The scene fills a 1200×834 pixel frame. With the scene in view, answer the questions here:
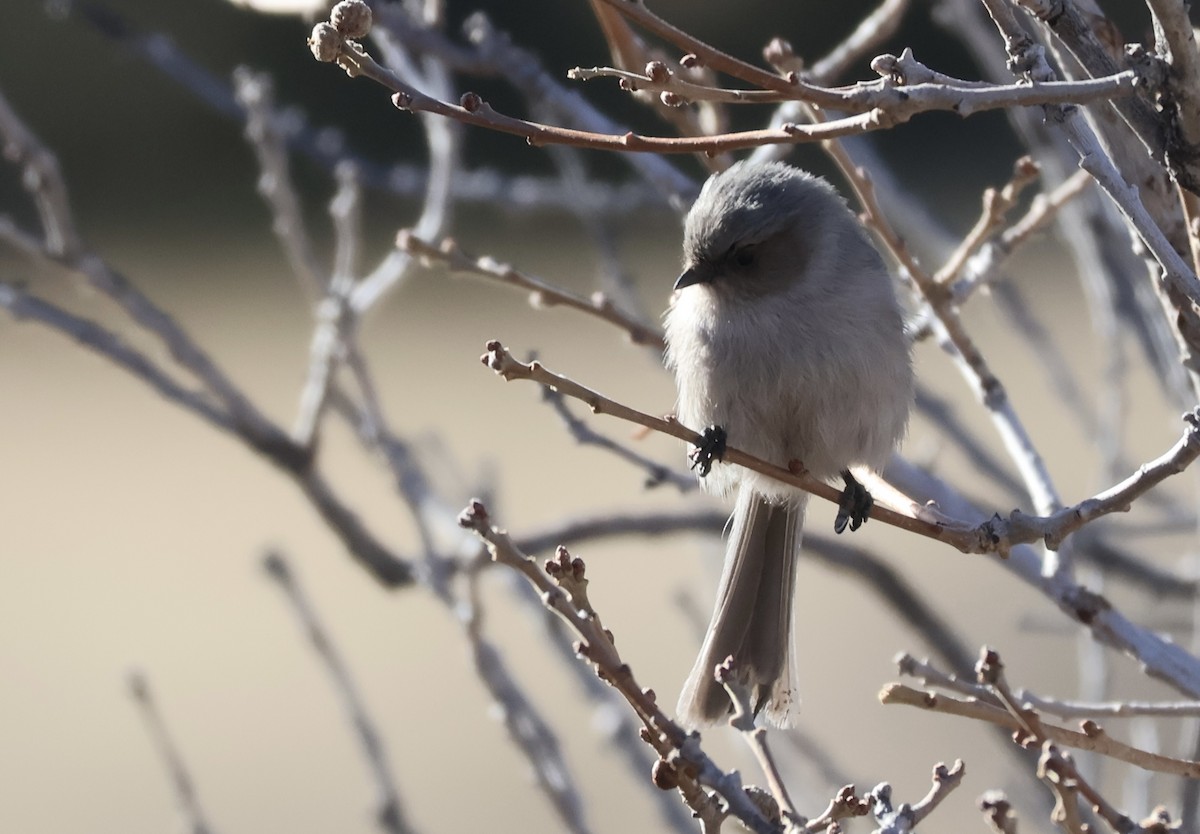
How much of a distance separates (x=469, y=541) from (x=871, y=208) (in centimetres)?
114

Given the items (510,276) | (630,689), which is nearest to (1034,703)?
(630,689)

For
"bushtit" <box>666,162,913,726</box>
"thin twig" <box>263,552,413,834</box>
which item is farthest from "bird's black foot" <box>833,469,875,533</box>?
"thin twig" <box>263,552,413,834</box>

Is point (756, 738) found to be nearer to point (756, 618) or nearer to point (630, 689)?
point (630, 689)

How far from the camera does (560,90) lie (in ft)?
9.78

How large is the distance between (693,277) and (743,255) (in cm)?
14

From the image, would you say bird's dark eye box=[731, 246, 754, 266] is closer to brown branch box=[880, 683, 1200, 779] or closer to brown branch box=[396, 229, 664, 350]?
brown branch box=[396, 229, 664, 350]

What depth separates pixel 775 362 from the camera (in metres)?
3.04

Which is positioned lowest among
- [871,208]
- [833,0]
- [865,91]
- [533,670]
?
[865,91]

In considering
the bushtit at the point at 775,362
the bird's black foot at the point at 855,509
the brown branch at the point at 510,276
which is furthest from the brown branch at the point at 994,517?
the bushtit at the point at 775,362

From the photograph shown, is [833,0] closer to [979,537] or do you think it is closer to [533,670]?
[533,670]

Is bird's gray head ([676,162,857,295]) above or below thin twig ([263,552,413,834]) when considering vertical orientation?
above

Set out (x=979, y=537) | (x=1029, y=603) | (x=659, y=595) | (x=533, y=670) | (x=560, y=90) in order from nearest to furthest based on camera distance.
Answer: (x=979, y=537)
(x=560, y=90)
(x=1029, y=603)
(x=533, y=670)
(x=659, y=595)

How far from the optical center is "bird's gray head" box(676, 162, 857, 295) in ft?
10.1

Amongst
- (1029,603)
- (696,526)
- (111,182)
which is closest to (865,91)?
(696,526)
